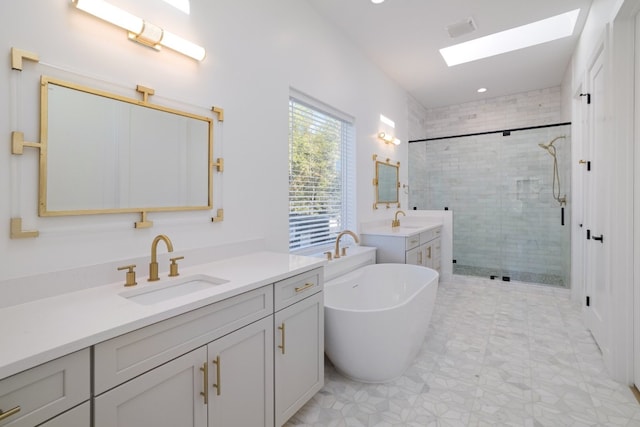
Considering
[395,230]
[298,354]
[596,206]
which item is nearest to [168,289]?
[298,354]

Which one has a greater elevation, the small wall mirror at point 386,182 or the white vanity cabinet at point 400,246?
the small wall mirror at point 386,182

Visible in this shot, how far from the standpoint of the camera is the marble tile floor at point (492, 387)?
1.73 meters

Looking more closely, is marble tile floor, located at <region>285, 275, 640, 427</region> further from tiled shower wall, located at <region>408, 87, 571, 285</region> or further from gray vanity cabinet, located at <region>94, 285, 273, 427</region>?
tiled shower wall, located at <region>408, 87, 571, 285</region>

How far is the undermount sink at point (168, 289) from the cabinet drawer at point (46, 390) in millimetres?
494

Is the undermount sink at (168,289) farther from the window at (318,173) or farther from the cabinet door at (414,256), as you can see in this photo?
the cabinet door at (414,256)

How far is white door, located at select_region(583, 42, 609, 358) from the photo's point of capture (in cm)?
234

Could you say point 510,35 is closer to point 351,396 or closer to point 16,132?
point 351,396

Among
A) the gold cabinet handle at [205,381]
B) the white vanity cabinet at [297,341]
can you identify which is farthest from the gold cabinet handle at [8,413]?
the white vanity cabinet at [297,341]

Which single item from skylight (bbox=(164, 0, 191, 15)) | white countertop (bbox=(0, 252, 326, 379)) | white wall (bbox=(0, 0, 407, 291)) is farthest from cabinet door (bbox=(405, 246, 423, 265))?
skylight (bbox=(164, 0, 191, 15))

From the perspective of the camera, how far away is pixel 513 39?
368 cm

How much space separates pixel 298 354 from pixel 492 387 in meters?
1.30

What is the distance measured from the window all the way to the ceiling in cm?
92

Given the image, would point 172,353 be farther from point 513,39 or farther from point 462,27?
point 513,39

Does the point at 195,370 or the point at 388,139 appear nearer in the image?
the point at 195,370
